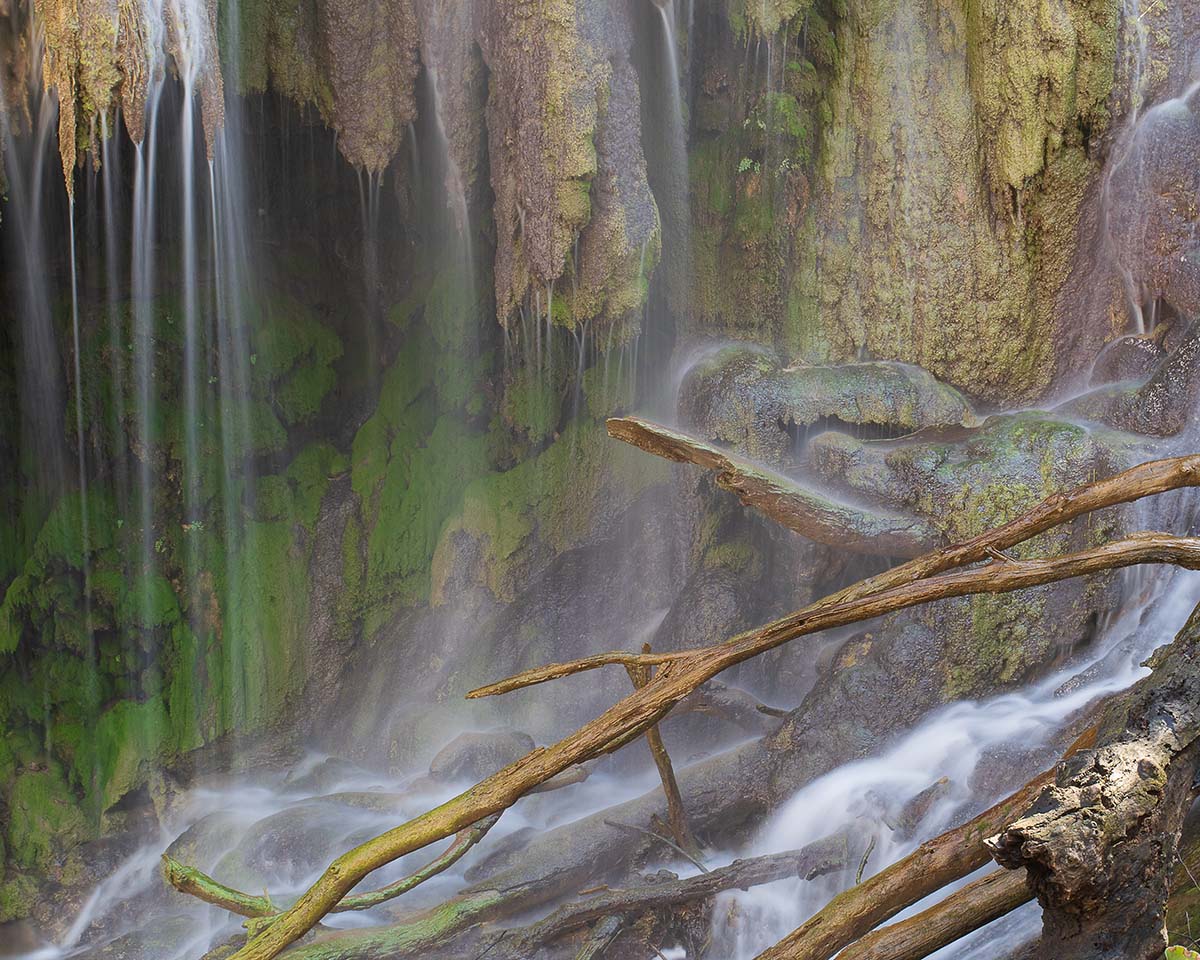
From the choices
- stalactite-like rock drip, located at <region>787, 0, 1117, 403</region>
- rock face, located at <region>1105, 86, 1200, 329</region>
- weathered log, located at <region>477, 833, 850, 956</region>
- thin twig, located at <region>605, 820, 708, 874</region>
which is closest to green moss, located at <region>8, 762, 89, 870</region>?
weathered log, located at <region>477, 833, 850, 956</region>

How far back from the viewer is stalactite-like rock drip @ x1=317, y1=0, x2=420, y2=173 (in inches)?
253

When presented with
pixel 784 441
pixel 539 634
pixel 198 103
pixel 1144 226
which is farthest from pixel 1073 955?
pixel 198 103

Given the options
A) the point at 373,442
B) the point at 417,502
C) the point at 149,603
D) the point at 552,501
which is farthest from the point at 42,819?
the point at 552,501

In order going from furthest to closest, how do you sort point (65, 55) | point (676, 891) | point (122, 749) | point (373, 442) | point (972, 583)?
point (373, 442) < point (122, 749) < point (65, 55) < point (676, 891) < point (972, 583)

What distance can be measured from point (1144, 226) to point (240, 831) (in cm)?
610

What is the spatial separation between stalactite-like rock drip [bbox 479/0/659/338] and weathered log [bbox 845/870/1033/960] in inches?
157

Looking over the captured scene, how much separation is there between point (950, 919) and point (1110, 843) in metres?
0.87

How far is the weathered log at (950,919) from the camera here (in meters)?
3.07

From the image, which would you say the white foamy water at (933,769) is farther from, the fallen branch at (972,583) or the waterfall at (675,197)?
the waterfall at (675,197)

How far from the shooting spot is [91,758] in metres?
6.80

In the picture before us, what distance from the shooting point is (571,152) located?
5.89m

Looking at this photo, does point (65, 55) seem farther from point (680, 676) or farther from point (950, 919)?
point (950, 919)

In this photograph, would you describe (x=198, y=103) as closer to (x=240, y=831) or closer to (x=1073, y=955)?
(x=240, y=831)

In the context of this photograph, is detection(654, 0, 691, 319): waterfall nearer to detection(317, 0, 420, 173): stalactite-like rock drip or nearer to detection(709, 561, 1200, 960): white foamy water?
detection(317, 0, 420, 173): stalactite-like rock drip
